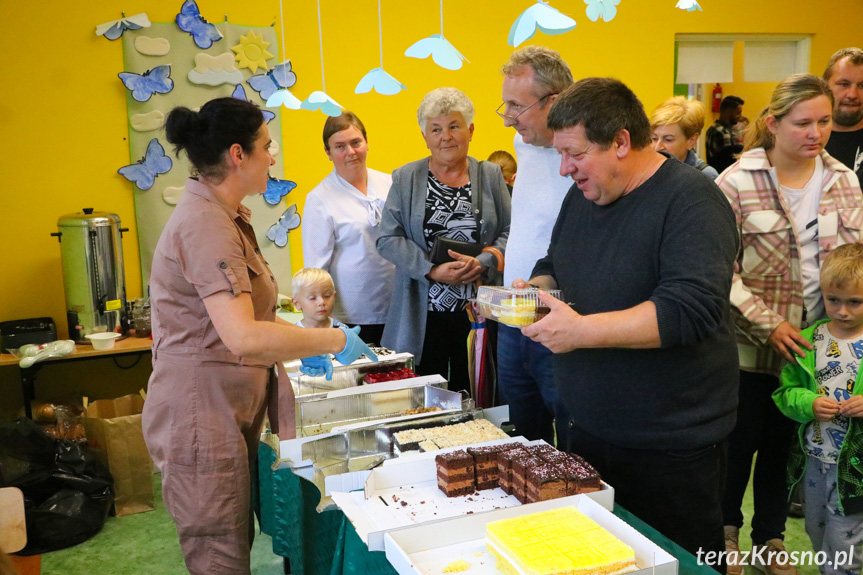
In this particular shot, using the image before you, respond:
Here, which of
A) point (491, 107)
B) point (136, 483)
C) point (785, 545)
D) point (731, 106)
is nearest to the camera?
point (785, 545)

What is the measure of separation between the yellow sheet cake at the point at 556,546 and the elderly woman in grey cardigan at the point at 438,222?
162 centimetres

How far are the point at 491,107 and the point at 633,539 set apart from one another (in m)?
4.26

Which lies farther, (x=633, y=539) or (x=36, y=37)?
(x=36, y=37)

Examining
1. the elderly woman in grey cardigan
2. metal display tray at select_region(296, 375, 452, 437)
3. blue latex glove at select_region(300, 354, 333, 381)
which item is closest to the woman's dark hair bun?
blue latex glove at select_region(300, 354, 333, 381)

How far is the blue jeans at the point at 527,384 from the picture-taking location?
7.69 feet

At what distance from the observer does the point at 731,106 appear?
20.5ft

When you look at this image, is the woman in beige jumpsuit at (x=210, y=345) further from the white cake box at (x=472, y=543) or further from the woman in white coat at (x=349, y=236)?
the woman in white coat at (x=349, y=236)

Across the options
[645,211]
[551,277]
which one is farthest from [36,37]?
[645,211]

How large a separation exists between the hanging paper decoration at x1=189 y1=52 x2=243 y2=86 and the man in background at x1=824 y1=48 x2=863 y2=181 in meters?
3.35

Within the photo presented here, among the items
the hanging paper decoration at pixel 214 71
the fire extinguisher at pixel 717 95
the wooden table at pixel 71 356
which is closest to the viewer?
the wooden table at pixel 71 356

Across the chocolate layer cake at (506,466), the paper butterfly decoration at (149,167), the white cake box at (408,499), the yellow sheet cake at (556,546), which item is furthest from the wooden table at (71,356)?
the yellow sheet cake at (556,546)

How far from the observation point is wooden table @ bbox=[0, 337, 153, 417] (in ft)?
12.5

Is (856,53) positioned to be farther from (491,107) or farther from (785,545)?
(491,107)

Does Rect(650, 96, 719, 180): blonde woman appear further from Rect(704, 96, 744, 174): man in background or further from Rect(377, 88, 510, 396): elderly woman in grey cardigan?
Rect(704, 96, 744, 174): man in background
